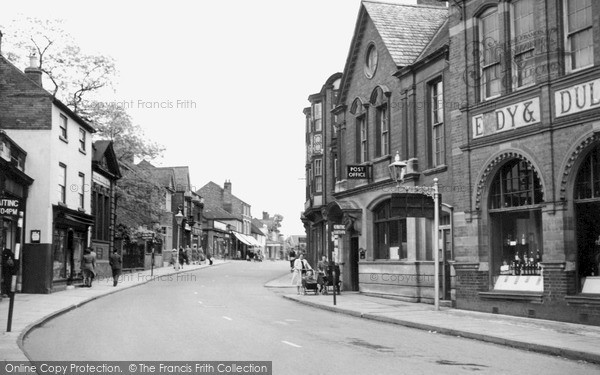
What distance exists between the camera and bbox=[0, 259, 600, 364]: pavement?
12.7m

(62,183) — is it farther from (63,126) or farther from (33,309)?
(33,309)

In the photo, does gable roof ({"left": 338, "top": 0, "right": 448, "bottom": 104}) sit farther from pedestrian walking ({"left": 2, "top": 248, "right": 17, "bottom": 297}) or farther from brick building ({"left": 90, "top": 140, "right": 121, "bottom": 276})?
pedestrian walking ({"left": 2, "top": 248, "right": 17, "bottom": 297})

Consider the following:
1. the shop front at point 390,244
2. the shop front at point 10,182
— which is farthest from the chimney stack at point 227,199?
the shop front at point 10,182

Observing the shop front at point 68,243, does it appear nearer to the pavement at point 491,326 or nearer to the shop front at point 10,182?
the shop front at point 10,182

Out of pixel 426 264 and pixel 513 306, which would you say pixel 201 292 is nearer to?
pixel 426 264

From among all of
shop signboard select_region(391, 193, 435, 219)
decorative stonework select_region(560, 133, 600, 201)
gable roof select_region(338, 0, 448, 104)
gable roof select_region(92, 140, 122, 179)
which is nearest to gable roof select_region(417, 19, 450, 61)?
gable roof select_region(338, 0, 448, 104)

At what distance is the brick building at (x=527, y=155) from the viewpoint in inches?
655

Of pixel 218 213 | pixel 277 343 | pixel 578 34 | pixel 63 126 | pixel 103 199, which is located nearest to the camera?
pixel 277 343

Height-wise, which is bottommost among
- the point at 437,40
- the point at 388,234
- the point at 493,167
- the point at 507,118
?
the point at 388,234

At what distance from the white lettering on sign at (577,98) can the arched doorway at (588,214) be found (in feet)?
3.35

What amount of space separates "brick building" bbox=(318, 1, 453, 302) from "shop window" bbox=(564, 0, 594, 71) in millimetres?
6007

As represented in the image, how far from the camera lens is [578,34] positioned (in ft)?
55.6

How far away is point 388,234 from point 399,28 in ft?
27.7

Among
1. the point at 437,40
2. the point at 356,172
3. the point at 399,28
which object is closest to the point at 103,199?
the point at 356,172
